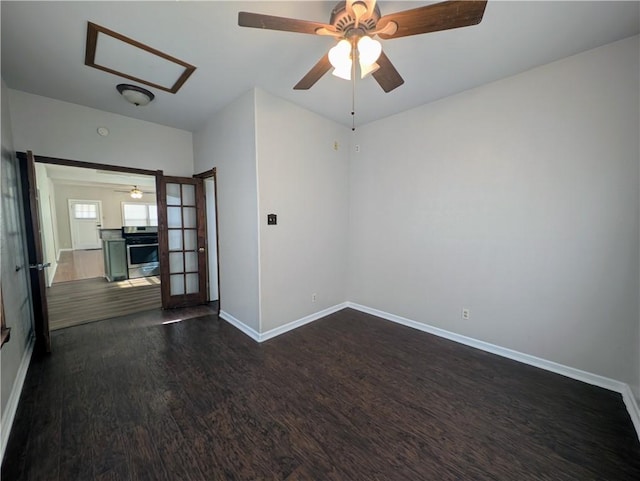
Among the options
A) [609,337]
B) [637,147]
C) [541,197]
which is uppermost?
[637,147]

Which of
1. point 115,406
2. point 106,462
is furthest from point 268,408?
point 115,406

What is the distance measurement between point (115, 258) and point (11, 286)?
4.08m

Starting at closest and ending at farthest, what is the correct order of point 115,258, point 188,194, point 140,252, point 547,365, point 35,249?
point 547,365, point 35,249, point 188,194, point 115,258, point 140,252

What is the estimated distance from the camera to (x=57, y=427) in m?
1.73

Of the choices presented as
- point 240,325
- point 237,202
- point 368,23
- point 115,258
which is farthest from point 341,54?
point 115,258

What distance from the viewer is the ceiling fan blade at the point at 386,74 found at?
1677 mm

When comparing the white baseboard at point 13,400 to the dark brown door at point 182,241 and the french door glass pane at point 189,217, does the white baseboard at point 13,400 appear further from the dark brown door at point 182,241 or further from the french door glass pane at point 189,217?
the french door glass pane at point 189,217

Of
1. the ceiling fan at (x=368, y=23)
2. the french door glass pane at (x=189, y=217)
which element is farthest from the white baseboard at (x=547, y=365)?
the french door glass pane at (x=189, y=217)

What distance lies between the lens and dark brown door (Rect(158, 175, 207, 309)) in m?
3.86

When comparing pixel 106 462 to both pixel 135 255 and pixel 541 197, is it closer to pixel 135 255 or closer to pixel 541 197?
pixel 541 197

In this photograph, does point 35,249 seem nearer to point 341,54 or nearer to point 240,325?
point 240,325

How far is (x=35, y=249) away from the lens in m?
2.58

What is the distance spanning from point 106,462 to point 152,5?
112 inches

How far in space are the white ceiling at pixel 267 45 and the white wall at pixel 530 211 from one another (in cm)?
31
